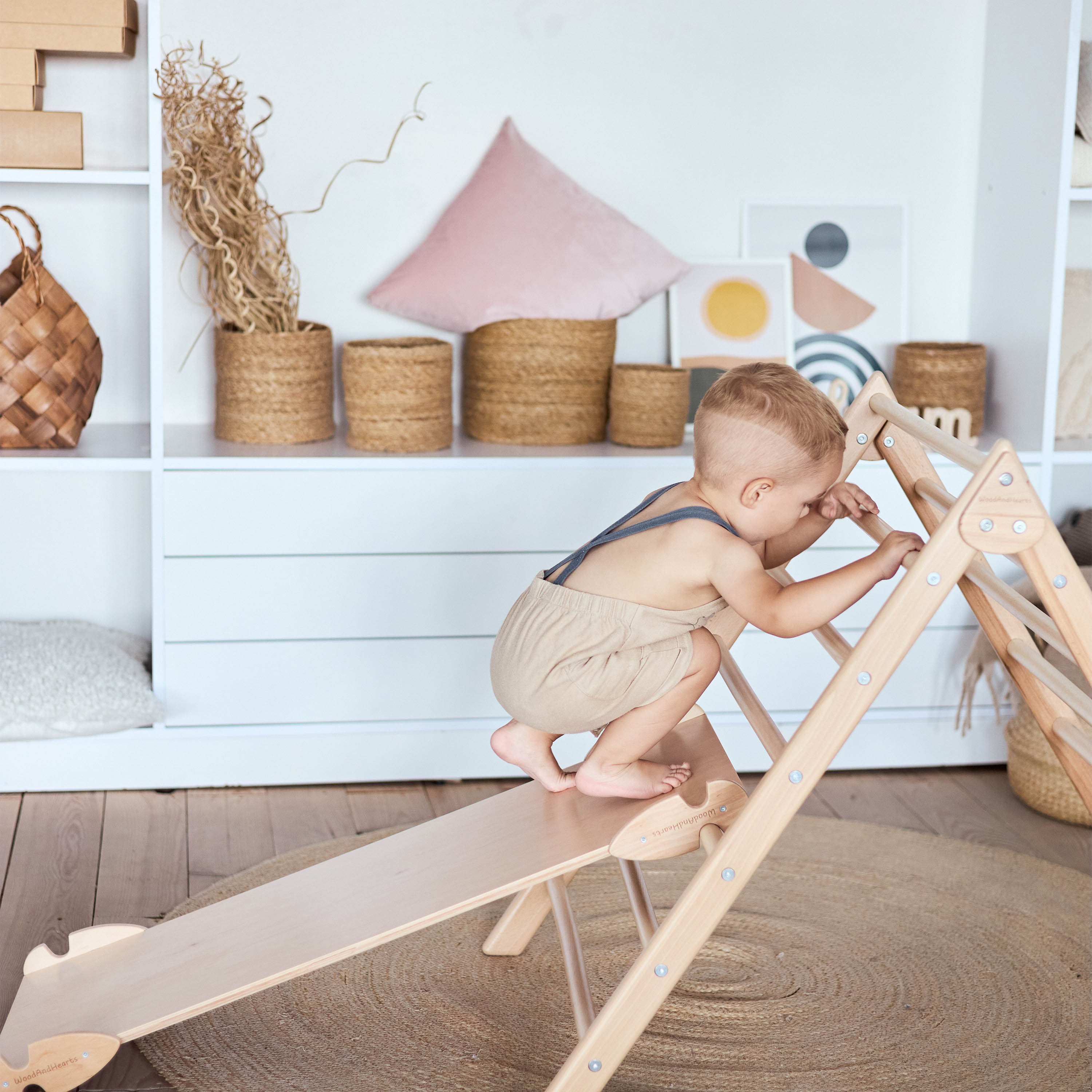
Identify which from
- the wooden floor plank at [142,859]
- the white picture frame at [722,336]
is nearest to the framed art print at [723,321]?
the white picture frame at [722,336]

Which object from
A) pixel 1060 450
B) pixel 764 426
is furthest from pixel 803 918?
pixel 1060 450

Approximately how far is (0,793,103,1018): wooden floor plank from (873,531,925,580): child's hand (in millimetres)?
1023

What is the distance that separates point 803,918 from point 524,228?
1.16 m

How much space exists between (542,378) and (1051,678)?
3.72 feet

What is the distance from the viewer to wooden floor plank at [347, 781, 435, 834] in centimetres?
191

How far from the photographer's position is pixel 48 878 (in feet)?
5.56

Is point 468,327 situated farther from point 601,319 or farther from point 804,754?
point 804,754

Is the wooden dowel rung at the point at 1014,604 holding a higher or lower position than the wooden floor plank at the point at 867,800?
higher

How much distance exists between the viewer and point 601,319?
209cm

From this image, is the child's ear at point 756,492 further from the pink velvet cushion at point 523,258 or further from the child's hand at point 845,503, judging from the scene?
the pink velvet cushion at point 523,258

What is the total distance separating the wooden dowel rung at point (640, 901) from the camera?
1.21 meters

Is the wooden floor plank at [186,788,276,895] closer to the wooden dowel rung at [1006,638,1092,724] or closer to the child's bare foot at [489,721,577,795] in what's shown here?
the child's bare foot at [489,721,577,795]

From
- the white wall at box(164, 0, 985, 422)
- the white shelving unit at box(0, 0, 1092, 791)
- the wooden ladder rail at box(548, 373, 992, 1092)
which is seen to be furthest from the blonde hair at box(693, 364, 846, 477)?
the white wall at box(164, 0, 985, 422)

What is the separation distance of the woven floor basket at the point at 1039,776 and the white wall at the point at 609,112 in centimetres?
86
